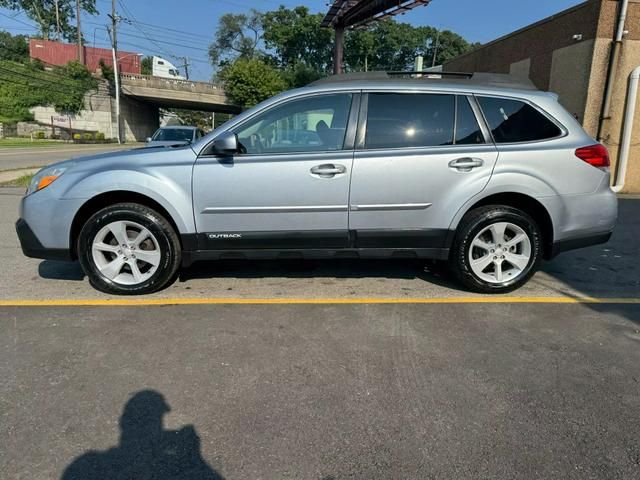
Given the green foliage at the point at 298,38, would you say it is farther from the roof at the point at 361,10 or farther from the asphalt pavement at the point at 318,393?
the asphalt pavement at the point at 318,393

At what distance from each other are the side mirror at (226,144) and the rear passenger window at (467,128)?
1.94 metres

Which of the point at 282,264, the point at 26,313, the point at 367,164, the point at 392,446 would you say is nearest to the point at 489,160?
the point at 367,164

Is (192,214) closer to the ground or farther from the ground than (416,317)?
farther from the ground

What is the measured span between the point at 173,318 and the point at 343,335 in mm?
1381

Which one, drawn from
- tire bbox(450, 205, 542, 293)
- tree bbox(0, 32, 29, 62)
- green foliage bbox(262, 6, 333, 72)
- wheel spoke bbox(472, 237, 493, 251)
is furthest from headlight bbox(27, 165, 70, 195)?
tree bbox(0, 32, 29, 62)

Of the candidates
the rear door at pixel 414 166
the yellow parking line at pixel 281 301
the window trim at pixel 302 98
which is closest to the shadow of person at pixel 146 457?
the yellow parking line at pixel 281 301

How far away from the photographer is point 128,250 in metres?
4.17

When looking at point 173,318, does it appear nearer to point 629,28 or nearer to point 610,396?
point 610,396

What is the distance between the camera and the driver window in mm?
4109

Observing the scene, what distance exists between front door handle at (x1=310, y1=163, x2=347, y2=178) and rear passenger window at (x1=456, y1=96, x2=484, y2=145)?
1.09 metres

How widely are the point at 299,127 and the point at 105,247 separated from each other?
2002 mm

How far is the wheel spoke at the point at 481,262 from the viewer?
170 inches

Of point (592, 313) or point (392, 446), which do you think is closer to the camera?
point (392, 446)

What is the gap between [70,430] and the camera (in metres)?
2.41
